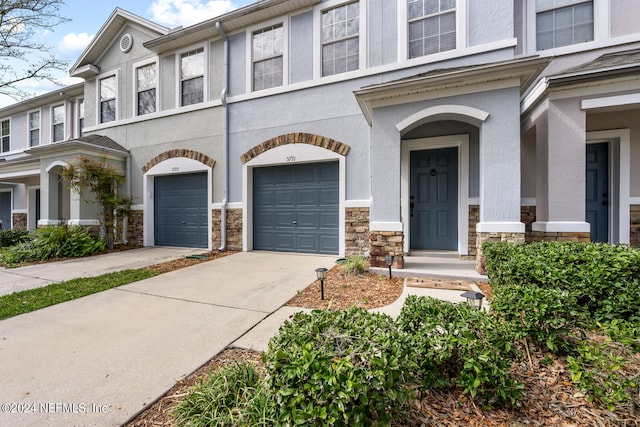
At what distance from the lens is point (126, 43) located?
937 centimetres

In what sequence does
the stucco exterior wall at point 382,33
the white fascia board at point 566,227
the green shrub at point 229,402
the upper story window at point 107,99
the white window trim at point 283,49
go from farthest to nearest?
1. the upper story window at point 107,99
2. the white window trim at point 283,49
3. the stucco exterior wall at point 382,33
4. the white fascia board at point 566,227
5. the green shrub at point 229,402

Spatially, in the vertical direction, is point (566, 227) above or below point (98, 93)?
below

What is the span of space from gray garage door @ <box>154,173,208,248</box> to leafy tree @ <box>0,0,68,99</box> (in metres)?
5.24

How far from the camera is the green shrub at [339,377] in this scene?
125cm

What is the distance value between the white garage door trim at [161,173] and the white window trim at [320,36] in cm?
413

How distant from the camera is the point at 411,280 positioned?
4.48 metres

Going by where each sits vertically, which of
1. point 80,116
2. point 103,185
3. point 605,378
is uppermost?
point 80,116

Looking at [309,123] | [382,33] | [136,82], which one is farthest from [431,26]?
[136,82]

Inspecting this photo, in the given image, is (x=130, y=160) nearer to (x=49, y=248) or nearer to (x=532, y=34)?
(x=49, y=248)

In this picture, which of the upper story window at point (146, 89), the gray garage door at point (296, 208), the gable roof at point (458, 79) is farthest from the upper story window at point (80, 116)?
the gable roof at point (458, 79)

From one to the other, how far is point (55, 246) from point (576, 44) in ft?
42.4

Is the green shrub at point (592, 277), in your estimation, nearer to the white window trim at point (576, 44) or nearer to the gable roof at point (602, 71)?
the gable roof at point (602, 71)

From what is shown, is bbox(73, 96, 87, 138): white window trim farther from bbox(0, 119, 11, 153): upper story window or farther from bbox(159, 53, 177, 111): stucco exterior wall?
bbox(0, 119, 11, 153): upper story window

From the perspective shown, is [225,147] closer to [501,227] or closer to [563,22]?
[501,227]
